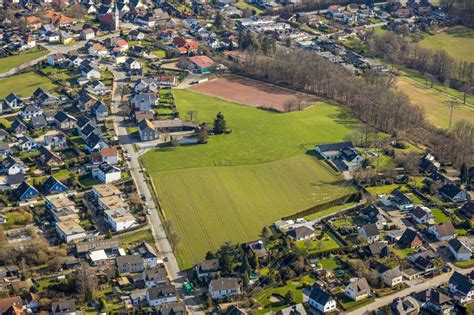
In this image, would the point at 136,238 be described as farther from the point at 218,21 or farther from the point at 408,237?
the point at 218,21

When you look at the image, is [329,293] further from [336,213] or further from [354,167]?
[354,167]

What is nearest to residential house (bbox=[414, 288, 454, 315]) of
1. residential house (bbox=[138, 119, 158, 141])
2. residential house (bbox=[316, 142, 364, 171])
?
residential house (bbox=[316, 142, 364, 171])

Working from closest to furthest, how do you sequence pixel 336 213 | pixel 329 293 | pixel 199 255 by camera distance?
pixel 329 293, pixel 199 255, pixel 336 213

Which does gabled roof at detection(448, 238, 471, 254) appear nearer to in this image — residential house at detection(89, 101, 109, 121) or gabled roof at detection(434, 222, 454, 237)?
gabled roof at detection(434, 222, 454, 237)

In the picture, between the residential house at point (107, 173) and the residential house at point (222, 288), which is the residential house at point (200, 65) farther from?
the residential house at point (222, 288)

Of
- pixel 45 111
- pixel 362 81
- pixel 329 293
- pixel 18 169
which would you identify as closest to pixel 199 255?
pixel 329 293

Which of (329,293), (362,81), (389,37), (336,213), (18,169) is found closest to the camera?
(329,293)

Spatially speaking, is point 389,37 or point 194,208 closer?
point 194,208
